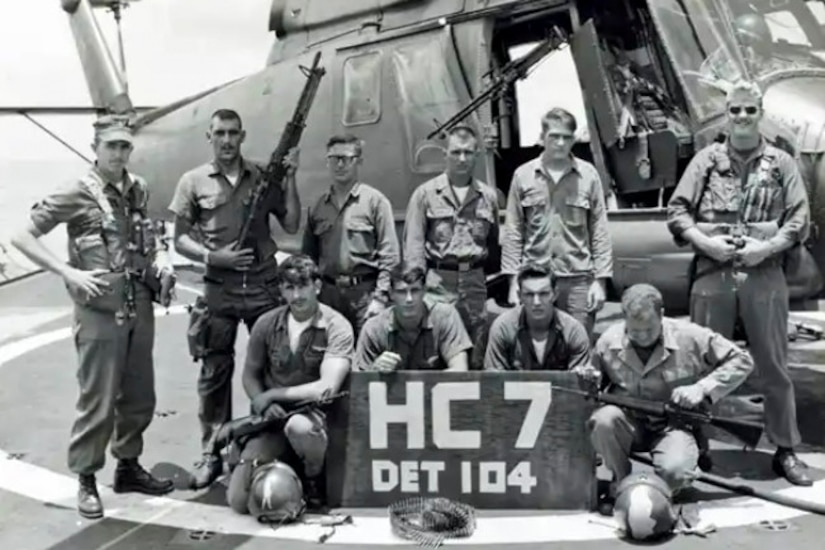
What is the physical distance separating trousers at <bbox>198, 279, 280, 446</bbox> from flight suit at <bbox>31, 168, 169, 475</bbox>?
1.45 ft

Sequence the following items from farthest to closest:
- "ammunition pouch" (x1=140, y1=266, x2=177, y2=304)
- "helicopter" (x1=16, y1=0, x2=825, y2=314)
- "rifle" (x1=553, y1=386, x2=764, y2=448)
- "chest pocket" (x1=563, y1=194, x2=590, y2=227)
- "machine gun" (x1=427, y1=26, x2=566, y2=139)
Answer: "machine gun" (x1=427, y1=26, x2=566, y2=139) < "helicopter" (x1=16, y1=0, x2=825, y2=314) < "chest pocket" (x1=563, y1=194, x2=590, y2=227) < "ammunition pouch" (x1=140, y1=266, x2=177, y2=304) < "rifle" (x1=553, y1=386, x2=764, y2=448)

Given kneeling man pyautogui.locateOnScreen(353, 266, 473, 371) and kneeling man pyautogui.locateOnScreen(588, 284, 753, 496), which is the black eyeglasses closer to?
kneeling man pyautogui.locateOnScreen(588, 284, 753, 496)

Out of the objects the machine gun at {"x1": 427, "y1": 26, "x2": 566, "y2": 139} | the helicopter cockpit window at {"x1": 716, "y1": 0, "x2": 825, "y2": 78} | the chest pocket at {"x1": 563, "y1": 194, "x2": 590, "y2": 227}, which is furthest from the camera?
the machine gun at {"x1": 427, "y1": 26, "x2": 566, "y2": 139}

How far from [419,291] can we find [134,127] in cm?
581

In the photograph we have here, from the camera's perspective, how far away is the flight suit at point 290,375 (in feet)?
14.2

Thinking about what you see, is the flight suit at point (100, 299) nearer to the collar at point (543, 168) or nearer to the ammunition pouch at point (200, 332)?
the ammunition pouch at point (200, 332)

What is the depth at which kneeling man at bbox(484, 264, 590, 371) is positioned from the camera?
449 cm

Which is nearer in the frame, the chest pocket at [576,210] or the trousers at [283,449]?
the trousers at [283,449]

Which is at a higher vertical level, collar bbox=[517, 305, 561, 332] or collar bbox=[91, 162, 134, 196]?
collar bbox=[91, 162, 134, 196]

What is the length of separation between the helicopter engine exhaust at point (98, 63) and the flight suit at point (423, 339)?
20.6 ft

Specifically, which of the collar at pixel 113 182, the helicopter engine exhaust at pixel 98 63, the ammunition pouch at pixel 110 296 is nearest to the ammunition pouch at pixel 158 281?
the ammunition pouch at pixel 110 296

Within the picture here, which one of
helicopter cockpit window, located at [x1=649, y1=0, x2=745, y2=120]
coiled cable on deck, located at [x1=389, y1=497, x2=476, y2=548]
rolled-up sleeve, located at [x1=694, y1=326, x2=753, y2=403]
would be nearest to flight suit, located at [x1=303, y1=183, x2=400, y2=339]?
coiled cable on deck, located at [x1=389, y1=497, x2=476, y2=548]

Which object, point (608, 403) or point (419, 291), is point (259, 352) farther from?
point (608, 403)

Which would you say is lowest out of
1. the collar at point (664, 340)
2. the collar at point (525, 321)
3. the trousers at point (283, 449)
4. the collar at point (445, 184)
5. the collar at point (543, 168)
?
the trousers at point (283, 449)
